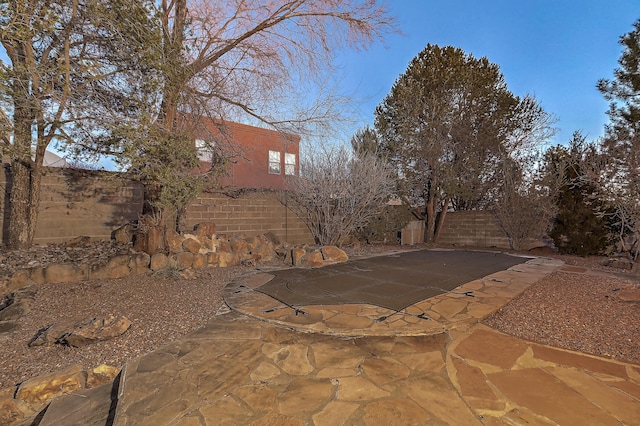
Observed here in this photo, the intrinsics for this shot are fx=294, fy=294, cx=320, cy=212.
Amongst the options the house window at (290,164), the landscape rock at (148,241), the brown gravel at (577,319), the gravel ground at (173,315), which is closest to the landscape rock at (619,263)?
the gravel ground at (173,315)

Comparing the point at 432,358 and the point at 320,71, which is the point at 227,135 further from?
the point at 432,358

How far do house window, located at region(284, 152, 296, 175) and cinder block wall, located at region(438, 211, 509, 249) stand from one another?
19.5 ft

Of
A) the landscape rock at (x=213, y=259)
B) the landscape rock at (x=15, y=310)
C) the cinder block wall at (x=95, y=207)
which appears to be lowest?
the landscape rock at (x=15, y=310)

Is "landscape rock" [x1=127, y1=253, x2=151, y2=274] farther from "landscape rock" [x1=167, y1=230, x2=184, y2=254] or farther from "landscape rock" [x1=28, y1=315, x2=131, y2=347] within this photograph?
"landscape rock" [x1=28, y1=315, x2=131, y2=347]

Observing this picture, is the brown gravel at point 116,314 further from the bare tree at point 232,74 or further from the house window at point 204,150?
the house window at point 204,150

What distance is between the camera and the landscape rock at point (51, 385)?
6.41 ft

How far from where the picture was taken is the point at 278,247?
662 cm

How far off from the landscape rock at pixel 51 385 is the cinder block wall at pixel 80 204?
319cm

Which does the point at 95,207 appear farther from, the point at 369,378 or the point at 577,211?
the point at 577,211

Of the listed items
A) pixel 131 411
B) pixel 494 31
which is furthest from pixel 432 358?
pixel 494 31

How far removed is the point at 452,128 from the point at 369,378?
360 inches

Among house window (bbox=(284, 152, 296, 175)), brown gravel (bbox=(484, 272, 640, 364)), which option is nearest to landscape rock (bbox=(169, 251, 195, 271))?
house window (bbox=(284, 152, 296, 175))

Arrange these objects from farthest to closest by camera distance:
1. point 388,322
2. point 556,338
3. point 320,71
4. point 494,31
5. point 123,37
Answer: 1. point 494,31
2. point 320,71
3. point 123,37
4. point 388,322
5. point 556,338

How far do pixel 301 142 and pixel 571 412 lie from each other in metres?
6.13
